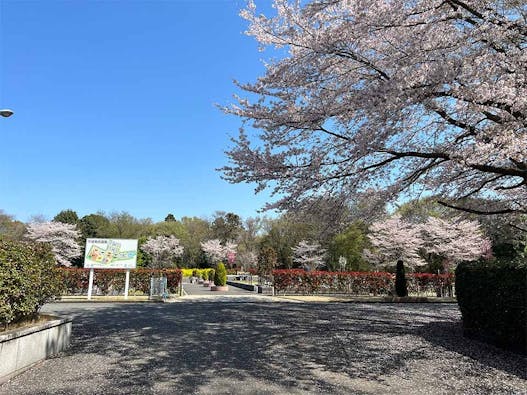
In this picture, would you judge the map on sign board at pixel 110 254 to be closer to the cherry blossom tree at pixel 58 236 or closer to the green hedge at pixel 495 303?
the cherry blossom tree at pixel 58 236

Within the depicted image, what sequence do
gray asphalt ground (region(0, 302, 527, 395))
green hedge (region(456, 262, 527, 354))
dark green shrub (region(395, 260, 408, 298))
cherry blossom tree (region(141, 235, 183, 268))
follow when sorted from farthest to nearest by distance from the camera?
1. cherry blossom tree (region(141, 235, 183, 268))
2. dark green shrub (region(395, 260, 408, 298))
3. green hedge (region(456, 262, 527, 354))
4. gray asphalt ground (region(0, 302, 527, 395))

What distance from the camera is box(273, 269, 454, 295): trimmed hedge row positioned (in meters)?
19.3

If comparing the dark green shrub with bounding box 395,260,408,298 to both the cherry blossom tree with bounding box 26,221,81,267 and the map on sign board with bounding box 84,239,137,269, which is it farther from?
the cherry blossom tree with bounding box 26,221,81,267

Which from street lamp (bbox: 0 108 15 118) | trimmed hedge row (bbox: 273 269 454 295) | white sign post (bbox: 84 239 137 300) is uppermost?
street lamp (bbox: 0 108 15 118)

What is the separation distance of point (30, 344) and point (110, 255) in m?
12.8

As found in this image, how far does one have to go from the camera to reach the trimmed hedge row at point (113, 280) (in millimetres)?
17906

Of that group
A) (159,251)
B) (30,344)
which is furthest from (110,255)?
(159,251)

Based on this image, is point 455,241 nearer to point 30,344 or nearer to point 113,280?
point 113,280

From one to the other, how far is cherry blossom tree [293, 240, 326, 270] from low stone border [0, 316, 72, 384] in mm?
27748

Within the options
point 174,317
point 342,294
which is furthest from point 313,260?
point 174,317

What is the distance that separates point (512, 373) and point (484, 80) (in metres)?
3.72

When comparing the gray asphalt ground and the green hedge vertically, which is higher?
the green hedge

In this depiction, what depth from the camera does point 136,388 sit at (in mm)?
3883

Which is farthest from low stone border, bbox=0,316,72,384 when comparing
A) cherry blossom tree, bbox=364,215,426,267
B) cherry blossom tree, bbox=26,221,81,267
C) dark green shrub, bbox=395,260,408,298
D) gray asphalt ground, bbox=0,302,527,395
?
cherry blossom tree, bbox=26,221,81,267
